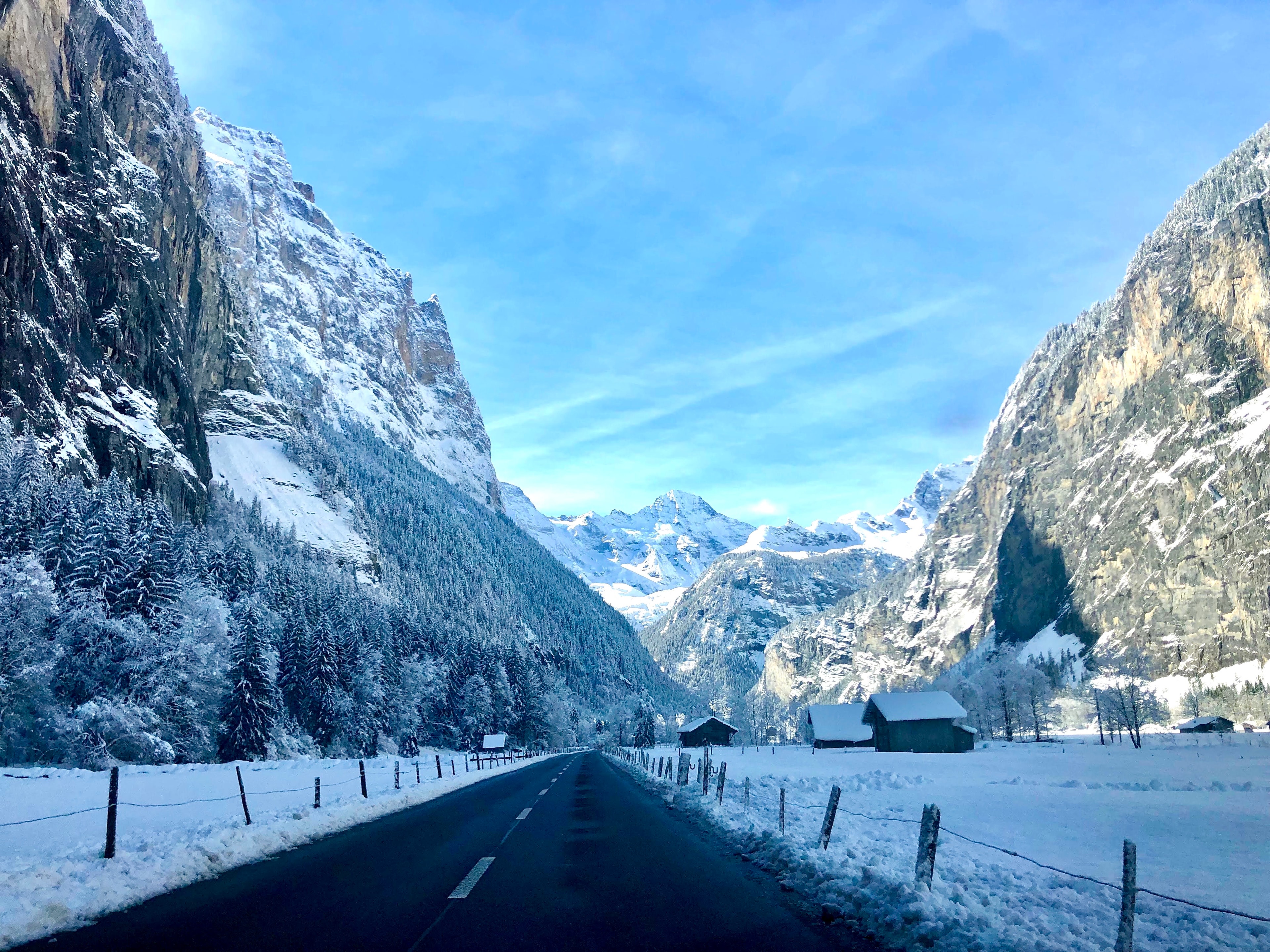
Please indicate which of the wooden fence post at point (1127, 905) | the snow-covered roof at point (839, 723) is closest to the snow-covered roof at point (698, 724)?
the snow-covered roof at point (839, 723)

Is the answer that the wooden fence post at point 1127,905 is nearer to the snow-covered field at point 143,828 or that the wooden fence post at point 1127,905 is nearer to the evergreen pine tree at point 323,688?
the snow-covered field at point 143,828

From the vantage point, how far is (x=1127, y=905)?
269 inches

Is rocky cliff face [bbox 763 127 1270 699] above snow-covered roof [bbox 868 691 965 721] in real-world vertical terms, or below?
above

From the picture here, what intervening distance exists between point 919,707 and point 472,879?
7656cm

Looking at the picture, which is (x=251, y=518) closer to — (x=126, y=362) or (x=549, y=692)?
(x=126, y=362)

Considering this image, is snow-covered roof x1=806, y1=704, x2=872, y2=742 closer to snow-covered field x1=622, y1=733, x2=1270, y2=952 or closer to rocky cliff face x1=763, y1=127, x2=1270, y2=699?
snow-covered field x1=622, y1=733, x2=1270, y2=952

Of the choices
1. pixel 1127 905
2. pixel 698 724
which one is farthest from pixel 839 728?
pixel 1127 905

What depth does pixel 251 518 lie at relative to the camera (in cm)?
13088

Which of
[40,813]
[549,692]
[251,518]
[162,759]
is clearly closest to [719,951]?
[40,813]

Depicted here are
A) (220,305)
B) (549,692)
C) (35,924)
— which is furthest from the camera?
(220,305)

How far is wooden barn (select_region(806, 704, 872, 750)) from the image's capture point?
9669 cm

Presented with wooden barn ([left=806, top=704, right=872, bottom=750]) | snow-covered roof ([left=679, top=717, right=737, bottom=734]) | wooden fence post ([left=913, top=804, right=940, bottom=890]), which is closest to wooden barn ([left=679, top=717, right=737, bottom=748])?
snow-covered roof ([left=679, top=717, right=737, bottom=734])

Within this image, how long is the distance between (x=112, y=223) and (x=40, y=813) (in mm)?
106302

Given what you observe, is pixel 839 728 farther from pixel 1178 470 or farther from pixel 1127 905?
pixel 1178 470
